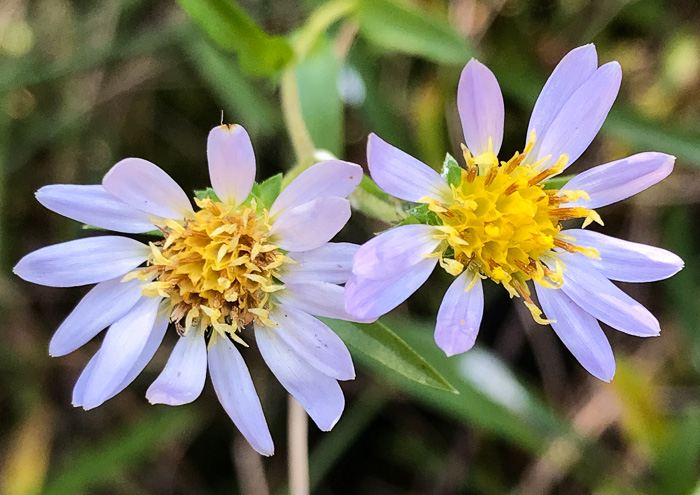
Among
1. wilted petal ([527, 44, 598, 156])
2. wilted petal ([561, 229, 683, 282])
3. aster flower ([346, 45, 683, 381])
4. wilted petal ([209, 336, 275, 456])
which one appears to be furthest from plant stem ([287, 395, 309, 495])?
wilted petal ([527, 44, 598, 156])

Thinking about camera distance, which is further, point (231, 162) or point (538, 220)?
point (538, 220)

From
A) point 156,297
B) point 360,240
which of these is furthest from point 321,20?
point 156,297

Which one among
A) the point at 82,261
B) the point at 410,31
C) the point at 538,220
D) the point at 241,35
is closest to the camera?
the point at 82,261

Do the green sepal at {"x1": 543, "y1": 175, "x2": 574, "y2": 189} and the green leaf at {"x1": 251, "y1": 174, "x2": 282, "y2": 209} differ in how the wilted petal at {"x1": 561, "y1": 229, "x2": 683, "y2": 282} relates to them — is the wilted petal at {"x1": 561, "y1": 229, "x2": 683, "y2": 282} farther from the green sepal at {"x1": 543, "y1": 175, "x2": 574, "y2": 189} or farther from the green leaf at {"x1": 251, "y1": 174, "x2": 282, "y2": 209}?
the green leaf at {"x1": 251, "y1": 174, "x2": 282, "y2": 209}

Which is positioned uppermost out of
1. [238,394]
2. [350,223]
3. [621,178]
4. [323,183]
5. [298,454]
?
[621,178]

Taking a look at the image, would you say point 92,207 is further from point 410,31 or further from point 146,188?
point 410,31

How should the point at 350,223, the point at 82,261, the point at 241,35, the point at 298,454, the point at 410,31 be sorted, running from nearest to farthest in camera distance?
the point at 82,261, the point at 241,35, the point at 298,454, the point at 410,31, the point at 350,223

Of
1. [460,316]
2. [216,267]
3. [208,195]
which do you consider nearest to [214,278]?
[216,267]
